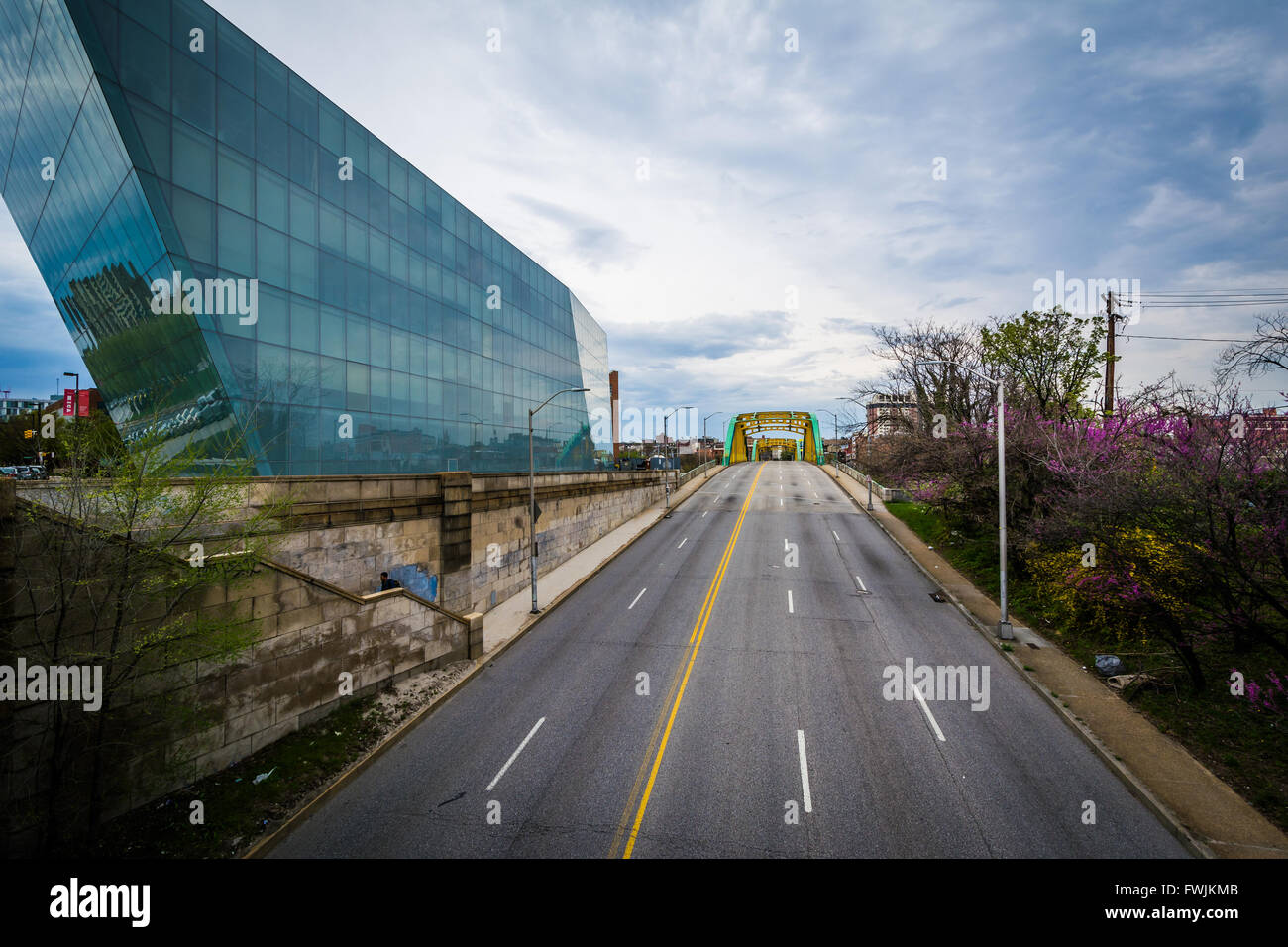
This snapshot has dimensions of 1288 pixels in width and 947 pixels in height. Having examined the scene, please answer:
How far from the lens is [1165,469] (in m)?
11.3

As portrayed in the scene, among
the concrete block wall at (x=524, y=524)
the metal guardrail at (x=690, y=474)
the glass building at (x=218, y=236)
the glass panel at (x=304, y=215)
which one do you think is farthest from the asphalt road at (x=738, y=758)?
the metal guardrail at (x=690, y=474)

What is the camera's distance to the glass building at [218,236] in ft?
44.3

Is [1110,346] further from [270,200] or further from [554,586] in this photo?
[270,200]

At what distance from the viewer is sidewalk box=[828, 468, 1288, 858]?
7664 millimetres

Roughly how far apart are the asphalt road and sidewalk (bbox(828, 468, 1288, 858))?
0.35 meters

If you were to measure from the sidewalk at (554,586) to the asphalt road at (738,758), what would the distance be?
3.02 ft

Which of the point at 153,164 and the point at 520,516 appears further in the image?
the point at 520,516

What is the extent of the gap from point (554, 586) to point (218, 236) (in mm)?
16382

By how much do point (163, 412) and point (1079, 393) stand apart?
3901cm

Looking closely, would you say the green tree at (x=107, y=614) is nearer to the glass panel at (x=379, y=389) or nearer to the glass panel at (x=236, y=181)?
the glass panel at (x=236, y=181)

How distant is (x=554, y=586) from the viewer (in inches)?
914
